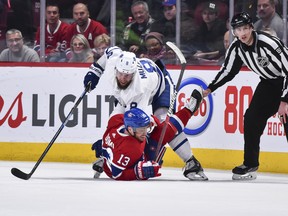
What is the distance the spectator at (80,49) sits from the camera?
10828 millimetres

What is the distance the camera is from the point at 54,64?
10.6 m

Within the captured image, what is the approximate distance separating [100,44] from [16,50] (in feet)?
2.48

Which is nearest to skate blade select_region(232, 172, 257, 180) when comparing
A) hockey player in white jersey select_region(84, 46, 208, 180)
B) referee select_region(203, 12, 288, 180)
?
referee select_region(203, 12, 288, 180)

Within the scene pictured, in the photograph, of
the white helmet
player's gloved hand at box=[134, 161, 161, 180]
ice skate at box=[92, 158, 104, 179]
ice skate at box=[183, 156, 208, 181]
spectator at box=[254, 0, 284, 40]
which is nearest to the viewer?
player's gloved hand at box=[134, 161, 161, 180]

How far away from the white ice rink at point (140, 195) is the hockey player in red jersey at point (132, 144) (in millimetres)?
91

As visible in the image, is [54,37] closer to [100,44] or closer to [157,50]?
[100,44]

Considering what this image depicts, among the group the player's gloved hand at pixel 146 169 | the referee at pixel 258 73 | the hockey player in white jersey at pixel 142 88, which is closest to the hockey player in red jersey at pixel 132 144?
the player's gloved hand at pixel 146 169

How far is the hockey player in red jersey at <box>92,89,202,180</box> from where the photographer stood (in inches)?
331

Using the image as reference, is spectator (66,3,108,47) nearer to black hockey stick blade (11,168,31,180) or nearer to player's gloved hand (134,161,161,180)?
black hockey stick blade (11,168,31,180)

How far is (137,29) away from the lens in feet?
35.2

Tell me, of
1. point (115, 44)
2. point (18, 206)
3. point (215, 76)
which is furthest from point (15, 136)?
point (18, 206)

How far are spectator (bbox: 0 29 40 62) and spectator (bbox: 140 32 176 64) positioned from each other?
995 mm

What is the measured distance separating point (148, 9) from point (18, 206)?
413 centimetres

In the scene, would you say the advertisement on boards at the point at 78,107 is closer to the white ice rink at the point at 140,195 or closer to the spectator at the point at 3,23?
the spectator at the point at 3,23
